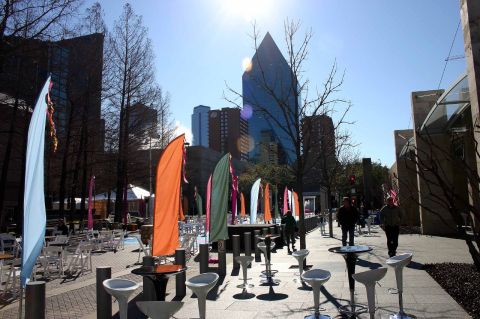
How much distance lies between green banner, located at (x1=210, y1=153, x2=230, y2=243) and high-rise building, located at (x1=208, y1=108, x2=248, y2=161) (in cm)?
7871

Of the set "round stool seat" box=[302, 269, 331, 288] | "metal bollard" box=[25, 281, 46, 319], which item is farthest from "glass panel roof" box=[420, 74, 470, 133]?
"metal bollard" box=[25, 281, 46, 319]

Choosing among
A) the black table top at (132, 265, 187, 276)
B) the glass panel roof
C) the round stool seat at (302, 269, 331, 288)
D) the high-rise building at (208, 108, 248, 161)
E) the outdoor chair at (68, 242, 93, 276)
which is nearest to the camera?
the black table top at (132, 265, 187, 276)

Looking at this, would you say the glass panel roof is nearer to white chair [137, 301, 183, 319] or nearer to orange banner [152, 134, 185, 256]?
orange banner [152, 134, 185, 256]

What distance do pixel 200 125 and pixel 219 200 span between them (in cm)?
10761

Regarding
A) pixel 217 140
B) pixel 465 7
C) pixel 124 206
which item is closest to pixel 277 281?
pixel 465 7

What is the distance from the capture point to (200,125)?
391ft

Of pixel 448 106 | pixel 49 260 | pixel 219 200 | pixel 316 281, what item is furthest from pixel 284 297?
pixel 448 106

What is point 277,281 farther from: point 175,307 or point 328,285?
point 175,307

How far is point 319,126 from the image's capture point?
61.4 feet

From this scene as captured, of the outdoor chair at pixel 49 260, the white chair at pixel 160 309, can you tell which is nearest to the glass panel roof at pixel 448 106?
the white chair at pixel 160 309

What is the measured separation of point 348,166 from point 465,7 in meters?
33.9

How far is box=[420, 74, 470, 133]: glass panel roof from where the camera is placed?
14242 millimetres

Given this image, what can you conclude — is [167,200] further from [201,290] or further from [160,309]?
[160,309]

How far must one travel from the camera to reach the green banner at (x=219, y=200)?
40.7 ft
